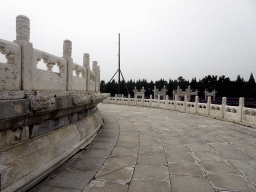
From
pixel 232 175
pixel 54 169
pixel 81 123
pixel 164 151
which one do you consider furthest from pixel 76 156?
pixel 232 175

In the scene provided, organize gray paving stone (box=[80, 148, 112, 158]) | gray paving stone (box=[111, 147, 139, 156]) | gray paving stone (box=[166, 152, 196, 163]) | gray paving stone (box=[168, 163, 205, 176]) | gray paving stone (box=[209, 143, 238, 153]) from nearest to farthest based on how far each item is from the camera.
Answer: gray paving stone (box=[168, 163, 205, 176]), gray paving stone (box=[166, 152, 196, 163]), gray paving stone (box=[80, 148, 112, 158]), gray paving stone (box=[111, 147, 139, 156]), gray paving stone (box=[209, 143, 238, 153])

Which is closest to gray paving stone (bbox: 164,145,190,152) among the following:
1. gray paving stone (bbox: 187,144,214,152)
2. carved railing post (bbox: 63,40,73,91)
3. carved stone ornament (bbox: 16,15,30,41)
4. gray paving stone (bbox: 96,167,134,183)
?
gray paving stone (bbox: 187,144,214,152)

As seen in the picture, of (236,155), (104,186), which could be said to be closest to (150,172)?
(104,186)

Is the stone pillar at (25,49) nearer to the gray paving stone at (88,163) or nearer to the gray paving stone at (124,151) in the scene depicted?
the gray paving stone at (88,163)

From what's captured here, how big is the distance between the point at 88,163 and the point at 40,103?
4.93 feet

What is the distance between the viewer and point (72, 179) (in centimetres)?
259

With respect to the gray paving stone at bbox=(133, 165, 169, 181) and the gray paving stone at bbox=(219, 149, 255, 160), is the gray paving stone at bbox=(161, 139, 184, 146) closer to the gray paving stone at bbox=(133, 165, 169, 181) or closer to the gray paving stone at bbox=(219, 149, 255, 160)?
the gray paving stone at bbox=(219, 149, 255, 160)

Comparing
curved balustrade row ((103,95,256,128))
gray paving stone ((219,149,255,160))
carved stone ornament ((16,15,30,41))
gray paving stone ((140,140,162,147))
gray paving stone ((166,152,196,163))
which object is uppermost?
carved stone ornament ((16,15,30,41))

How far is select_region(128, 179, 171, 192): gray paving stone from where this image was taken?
237 centimetres

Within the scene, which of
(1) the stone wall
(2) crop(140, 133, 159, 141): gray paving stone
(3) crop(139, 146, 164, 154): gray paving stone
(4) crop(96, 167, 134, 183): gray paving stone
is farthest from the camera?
(2) crop(140, 133, 159, 141): gray paving stone

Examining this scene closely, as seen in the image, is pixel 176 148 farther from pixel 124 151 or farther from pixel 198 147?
pixel 124 151

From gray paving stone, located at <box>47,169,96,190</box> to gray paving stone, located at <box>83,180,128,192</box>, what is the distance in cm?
11

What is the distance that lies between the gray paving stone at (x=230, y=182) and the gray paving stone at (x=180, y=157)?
648 mm

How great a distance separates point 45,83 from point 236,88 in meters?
44.9
